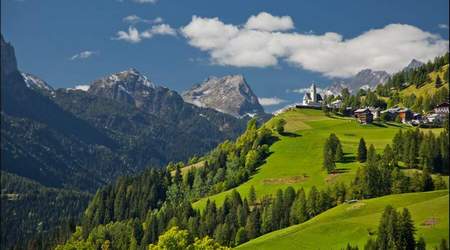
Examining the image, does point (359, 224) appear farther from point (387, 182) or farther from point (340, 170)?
point (340, 170)

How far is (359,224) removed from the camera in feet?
389

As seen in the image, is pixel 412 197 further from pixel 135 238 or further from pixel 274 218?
pixel 135 238

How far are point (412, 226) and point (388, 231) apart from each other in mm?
4290

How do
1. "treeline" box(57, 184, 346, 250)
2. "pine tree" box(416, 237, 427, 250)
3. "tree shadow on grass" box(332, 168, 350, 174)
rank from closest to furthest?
"pine tree" box(416, 237, 427, 250) → "treeline" box(57, 184, 346, 250) → "tree shadow on grass" box(332, 168, 350, 174)

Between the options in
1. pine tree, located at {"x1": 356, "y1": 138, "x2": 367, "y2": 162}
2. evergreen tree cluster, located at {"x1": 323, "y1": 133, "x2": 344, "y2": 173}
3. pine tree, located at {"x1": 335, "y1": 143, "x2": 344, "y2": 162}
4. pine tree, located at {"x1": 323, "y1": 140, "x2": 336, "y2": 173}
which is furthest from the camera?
pine tree, located at {"x1": 335, "y1": 143, "x2": 344, "y2": 162}

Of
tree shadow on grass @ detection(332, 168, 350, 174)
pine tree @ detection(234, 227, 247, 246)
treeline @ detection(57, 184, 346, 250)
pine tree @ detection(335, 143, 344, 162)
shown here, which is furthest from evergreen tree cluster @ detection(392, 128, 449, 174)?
pine tree @ detection(234, 227, 247, 246)

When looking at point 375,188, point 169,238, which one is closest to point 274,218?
point 375,188

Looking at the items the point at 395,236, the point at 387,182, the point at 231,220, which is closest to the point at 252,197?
the point at 231,220

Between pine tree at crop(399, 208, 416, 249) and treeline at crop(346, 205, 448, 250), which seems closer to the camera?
treeline at crop(346, 205, 448, 250)

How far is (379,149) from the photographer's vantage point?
199 meters

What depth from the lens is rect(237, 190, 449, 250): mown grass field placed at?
352ft

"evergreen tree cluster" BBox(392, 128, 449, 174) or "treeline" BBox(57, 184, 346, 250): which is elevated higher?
"evergreen tree cluster" BBox(392, 128, 449, 174)

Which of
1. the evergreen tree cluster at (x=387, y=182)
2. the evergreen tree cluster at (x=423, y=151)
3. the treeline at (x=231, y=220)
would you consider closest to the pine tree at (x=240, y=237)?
the treeline at (x=231, y=220)

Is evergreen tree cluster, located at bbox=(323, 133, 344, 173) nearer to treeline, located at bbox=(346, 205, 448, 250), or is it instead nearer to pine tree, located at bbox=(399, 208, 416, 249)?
treeline, located at bbox=(346, 205, 448, 250)
